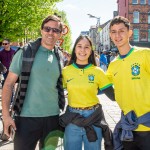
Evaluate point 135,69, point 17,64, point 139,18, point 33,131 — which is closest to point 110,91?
point 135,69

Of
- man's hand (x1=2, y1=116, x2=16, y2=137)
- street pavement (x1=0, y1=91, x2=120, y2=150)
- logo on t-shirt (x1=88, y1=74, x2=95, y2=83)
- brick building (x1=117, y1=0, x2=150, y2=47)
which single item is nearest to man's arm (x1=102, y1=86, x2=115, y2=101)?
logo on t-shirt (x1=88, y1=74, x2=95, y2=83)

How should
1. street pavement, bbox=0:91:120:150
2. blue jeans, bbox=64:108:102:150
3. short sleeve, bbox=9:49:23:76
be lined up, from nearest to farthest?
short sleeve, bbox=9:49:23:76
blue jeans, bbox=64:108:102:150
street pavement, bbox=0:91:120:150

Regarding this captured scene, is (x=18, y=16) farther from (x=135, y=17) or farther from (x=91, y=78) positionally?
(x=135, y=17)

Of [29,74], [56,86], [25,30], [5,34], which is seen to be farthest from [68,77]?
[25,30]

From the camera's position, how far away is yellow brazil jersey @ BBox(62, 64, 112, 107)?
12.1ft

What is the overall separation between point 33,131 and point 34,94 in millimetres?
383

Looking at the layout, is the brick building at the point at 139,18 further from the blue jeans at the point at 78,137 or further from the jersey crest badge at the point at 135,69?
the jersey crest badge at the point at 135,69

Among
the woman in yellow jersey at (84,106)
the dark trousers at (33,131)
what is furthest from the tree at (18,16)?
the dark trousers at (33,131)

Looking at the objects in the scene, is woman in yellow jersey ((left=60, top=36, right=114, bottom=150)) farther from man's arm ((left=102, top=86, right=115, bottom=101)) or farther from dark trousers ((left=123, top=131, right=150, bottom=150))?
dark trousers ((left=123, top=131, right=150, bottom=150))

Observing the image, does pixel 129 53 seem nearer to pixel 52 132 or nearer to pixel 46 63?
pixel 46 63

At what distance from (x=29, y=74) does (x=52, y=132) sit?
2.21 ft

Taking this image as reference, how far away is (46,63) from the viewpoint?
3.66 meters

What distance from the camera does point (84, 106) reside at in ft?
12.1

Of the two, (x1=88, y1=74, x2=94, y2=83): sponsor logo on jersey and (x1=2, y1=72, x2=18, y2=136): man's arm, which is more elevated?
(x1=88, y1=74, x2=94, y2=83): sponsor logo on jersey
